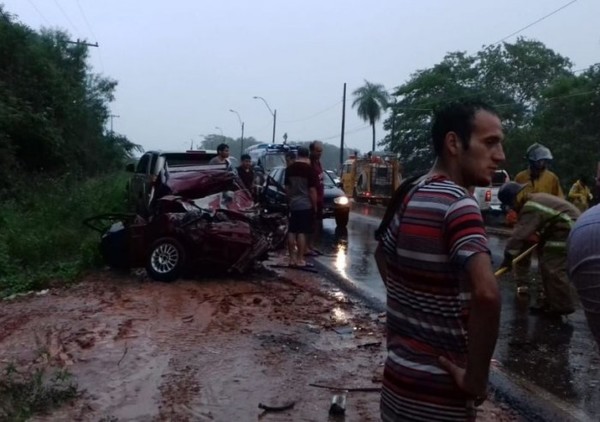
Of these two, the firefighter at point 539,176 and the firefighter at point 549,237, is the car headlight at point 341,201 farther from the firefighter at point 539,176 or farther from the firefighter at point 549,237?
the firefighter at point 549,237

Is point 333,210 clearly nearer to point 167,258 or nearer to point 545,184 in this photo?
point 167,258

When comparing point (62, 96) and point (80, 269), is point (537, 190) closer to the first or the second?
point (80, 269)

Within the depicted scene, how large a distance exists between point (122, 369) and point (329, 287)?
474cm

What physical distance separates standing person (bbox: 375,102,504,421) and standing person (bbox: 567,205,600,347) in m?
0.32

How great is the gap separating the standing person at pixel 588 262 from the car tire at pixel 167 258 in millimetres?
8941

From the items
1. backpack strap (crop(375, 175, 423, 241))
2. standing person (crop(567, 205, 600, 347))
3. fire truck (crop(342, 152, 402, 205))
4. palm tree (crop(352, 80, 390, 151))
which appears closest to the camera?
standing person (crop(567, 205, 600, 347))

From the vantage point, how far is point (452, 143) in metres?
2.66

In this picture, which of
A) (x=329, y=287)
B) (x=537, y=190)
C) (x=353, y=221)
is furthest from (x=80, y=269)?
(x=353, y=221)

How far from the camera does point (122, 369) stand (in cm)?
661

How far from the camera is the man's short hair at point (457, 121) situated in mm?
2635

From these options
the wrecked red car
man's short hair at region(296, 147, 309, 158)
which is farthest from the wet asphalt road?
man's short hair at region(296, 147, 309, 158)

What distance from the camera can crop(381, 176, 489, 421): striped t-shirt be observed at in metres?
2.45

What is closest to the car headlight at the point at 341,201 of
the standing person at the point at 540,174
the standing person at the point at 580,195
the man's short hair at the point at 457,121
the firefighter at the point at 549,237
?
the standing person at the point at 580,195

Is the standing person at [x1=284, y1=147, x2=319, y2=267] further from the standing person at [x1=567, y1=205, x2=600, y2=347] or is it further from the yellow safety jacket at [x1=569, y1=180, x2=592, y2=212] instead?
the standing person at [x1=567, y1=205, x2=600, y2=347]
